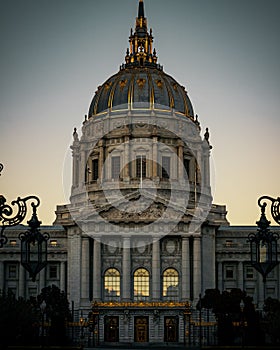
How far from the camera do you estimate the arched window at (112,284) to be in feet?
398

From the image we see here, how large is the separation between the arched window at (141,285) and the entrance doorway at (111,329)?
18.2ft

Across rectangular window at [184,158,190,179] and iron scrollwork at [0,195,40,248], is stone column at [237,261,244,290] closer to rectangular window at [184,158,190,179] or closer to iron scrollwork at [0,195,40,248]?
rectangular window at [184,158,190,179]

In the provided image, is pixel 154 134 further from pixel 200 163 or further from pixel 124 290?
pixel 124 290

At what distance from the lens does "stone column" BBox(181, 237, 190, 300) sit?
11912 centimetres

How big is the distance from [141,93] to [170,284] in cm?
3976

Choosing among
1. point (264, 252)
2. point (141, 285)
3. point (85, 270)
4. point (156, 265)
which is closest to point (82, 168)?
point (85, 270)

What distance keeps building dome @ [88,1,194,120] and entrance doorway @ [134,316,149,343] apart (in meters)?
42.3

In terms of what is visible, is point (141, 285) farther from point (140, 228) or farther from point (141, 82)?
point (141, 82)

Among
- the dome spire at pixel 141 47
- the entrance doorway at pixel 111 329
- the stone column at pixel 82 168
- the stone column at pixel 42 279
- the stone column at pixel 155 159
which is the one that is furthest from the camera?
the dome spire at pixel 141 47

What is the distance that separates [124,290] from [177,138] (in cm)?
3454

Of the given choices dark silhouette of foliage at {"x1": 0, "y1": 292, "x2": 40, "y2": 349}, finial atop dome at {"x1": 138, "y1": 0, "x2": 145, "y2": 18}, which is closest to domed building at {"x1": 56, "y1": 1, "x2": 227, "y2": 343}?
finial atop dome at {"x1": 138, "y1": 0, "x2": 145, "y2": 18}

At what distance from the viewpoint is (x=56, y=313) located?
98.1m

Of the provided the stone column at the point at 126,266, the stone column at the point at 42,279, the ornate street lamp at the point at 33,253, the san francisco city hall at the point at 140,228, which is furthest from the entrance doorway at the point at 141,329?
the ornate street lamp at the point at 33,253

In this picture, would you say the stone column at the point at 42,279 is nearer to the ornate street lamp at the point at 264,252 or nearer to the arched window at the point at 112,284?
the arched window at the point at 112,284
